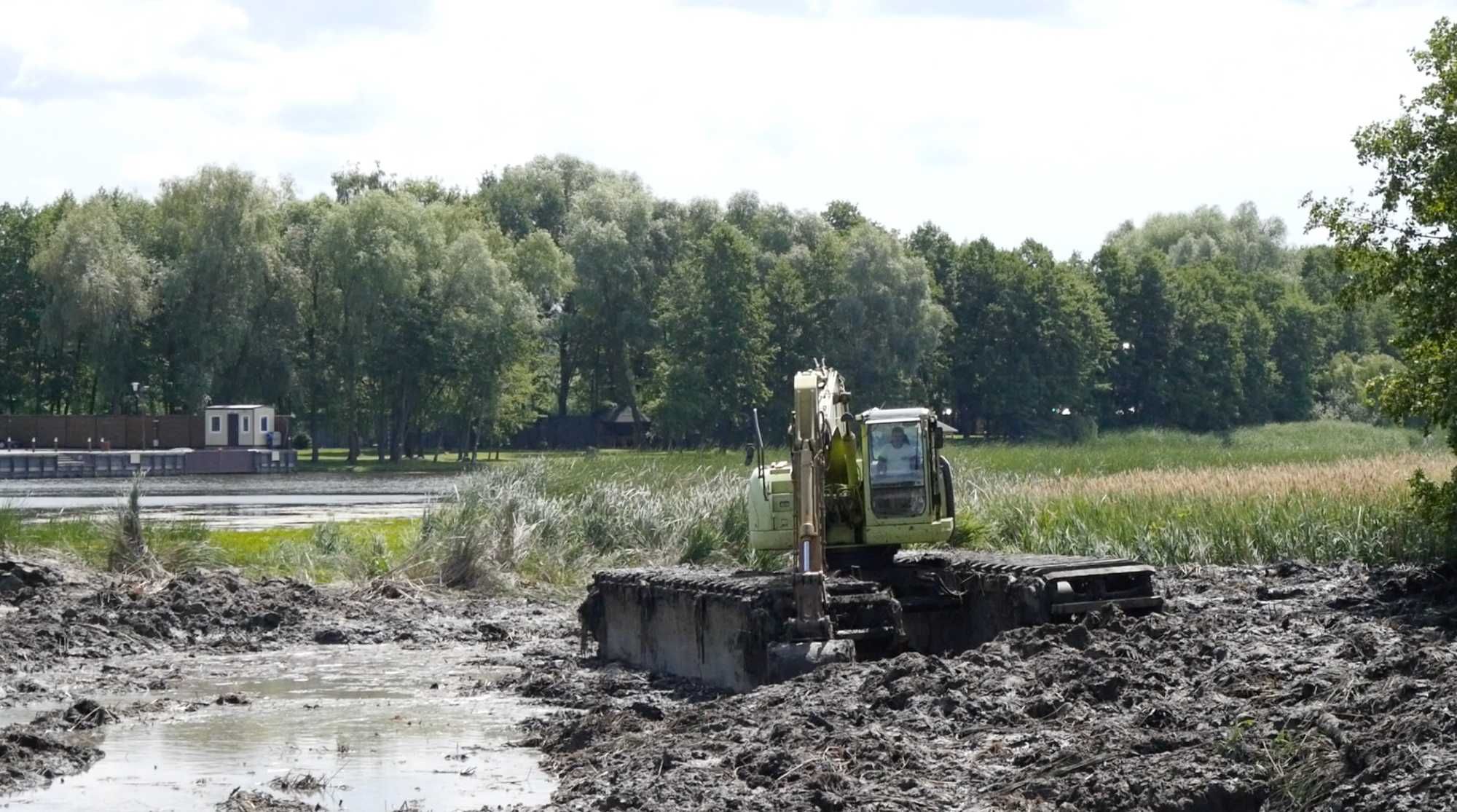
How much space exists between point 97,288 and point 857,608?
201ft

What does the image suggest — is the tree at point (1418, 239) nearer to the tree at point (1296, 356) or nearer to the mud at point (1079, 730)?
the mud at point (1079, 730)

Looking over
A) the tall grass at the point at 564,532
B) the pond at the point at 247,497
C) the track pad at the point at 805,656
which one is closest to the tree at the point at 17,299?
the pond at the point at 247,497

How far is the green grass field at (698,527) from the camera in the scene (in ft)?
73.8

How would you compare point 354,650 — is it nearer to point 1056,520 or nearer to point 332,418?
point 1056,520

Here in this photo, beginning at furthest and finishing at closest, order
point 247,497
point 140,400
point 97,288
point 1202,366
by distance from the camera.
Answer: point 1202,366 < point 140,400 < point 97,288 < point 247,497

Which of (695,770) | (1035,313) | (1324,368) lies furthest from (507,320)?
(695,770)

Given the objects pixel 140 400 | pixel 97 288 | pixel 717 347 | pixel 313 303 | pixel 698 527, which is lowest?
pixel 698 527

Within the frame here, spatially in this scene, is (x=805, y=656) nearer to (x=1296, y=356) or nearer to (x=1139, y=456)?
(x=1139, y=456)

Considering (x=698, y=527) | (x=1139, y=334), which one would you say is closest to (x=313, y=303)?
(x=1139, y=334)

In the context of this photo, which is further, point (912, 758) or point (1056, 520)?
point (1056, 520)

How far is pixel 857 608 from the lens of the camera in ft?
49.1

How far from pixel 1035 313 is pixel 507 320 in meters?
27.2

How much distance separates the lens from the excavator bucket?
1475cm

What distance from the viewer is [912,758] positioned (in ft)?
34.5
